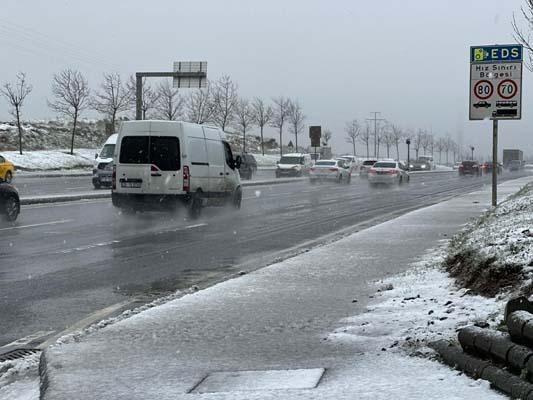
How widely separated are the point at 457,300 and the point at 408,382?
2.39 meters

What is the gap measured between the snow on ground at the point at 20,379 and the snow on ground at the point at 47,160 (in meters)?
49.5

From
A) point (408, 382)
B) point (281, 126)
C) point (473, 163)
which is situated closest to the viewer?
point (408, 382)

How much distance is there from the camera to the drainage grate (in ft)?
18.6

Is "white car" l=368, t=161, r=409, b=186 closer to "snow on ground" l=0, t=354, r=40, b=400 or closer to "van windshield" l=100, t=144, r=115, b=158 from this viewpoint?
"van windshield" l=100, t=144, r=115, b=158

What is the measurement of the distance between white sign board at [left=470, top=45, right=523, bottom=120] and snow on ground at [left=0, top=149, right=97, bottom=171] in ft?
141

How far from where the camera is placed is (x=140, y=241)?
44.8ft

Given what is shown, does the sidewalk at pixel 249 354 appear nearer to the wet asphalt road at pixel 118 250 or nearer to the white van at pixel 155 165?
the wet asphalt road at pixel 118 250

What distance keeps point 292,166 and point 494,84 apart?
38.4m

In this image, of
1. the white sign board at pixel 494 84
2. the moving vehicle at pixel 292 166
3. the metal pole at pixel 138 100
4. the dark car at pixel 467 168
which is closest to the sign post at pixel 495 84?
the white sign board at pixel 494 84

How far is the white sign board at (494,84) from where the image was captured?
15.4 m

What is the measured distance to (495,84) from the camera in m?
15.6

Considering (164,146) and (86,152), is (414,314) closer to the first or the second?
(164,146)

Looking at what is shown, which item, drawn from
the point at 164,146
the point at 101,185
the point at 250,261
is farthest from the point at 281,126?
the point at 250,261

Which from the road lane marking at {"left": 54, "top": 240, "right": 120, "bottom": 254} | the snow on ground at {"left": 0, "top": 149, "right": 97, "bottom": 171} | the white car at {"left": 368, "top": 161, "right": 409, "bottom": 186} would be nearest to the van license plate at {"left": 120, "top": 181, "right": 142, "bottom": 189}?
the road lane marking at {"left": 54, "top": 240, "right": 120, "bottom": 254}
